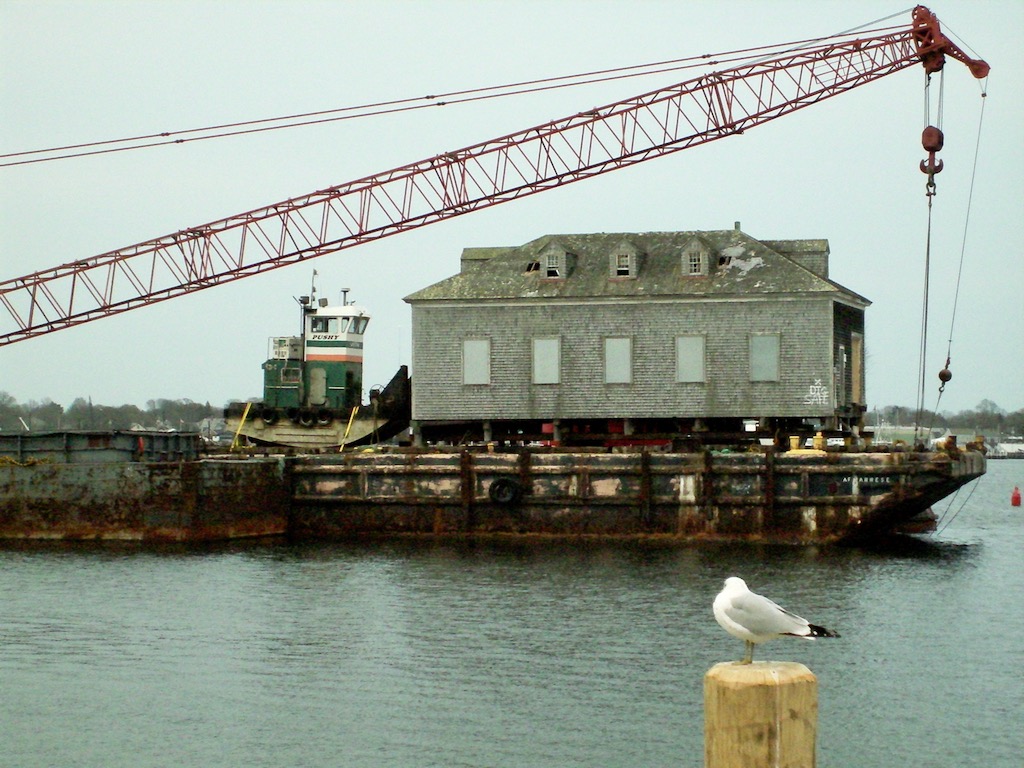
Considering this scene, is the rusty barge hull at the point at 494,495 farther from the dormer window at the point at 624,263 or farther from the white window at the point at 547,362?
the dormer window at the point at 624,263

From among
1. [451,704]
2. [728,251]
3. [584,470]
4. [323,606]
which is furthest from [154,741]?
[728,251]

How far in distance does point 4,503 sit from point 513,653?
1986 cm

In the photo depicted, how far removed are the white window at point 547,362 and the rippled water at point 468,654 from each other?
8.03 metres

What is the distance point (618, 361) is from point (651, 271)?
3.12 meters

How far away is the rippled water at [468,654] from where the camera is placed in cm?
1669

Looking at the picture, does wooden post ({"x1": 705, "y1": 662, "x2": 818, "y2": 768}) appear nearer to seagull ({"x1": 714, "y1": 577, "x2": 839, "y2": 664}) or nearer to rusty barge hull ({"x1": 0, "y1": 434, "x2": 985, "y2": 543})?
seagull ({"x1": 714, "y1": 577, "x2": 839, "y2": 664})

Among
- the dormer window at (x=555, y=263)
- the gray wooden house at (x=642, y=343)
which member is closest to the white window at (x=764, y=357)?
the gray wooden house at (x=642, y=343)

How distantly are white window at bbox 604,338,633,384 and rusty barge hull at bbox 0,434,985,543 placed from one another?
18.4 feet

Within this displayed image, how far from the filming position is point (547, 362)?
139 feet

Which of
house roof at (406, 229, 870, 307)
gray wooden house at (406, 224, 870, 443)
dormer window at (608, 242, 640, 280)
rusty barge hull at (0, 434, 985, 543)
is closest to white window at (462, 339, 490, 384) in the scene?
gray wooden house at (406, 224, 870, 443)

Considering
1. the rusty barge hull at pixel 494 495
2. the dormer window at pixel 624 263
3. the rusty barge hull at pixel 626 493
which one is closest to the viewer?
the rusty barge hull at pixel 626 493

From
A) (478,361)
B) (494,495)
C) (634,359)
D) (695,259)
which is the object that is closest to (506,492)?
(494,495)

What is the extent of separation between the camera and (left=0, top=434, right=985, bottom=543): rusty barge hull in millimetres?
35094

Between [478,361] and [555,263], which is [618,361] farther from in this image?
[478,361]
